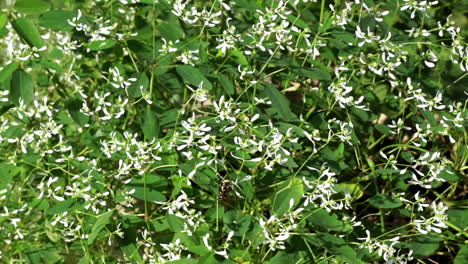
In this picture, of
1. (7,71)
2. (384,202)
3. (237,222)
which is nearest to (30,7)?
(7,71)

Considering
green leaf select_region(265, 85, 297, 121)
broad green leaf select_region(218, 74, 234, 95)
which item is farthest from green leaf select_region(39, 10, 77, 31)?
green leaf select_region(265, 85, 297, 121)

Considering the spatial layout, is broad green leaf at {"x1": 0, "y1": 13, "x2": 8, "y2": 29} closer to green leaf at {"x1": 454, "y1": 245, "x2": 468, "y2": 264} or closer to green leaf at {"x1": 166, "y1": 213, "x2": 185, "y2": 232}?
green leaf at {"x1": 166, "y1": 213, "x2": 185, "y2": 232}

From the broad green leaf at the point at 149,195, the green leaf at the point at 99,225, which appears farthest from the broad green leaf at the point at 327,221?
the green leaf at the point at 99,225

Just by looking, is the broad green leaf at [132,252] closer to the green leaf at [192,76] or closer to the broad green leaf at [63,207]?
the broad green leaf at [63,207]

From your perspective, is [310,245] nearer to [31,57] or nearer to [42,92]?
[31,57]

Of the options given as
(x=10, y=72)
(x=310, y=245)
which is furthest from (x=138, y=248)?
Result: (x=10, y=72)

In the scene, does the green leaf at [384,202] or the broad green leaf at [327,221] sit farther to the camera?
the green leaf at [384,202]

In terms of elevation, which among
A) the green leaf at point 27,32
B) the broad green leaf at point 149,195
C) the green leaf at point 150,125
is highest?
the green leaf at point 27,32
